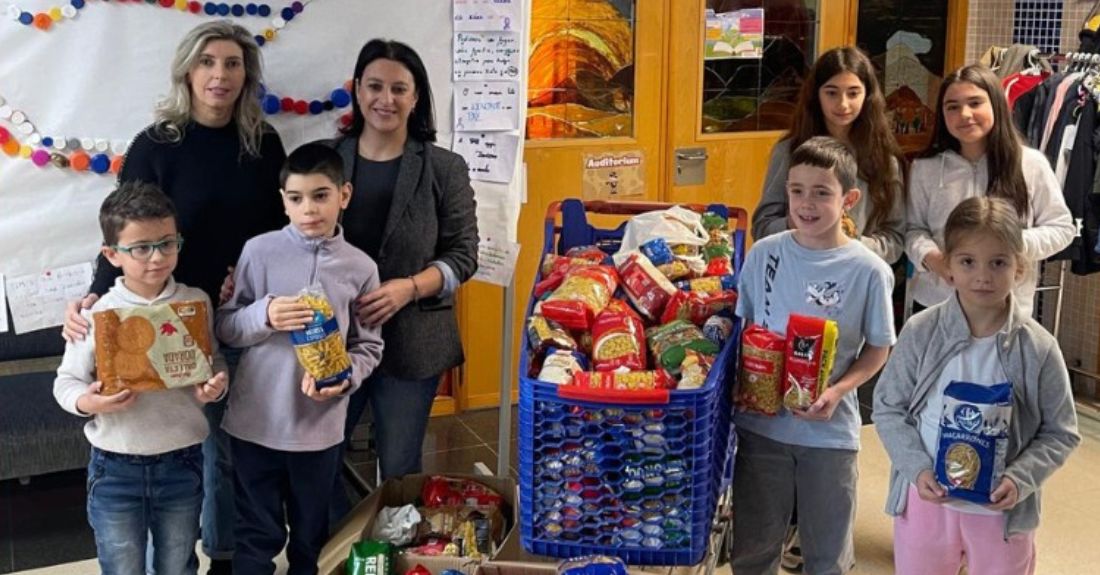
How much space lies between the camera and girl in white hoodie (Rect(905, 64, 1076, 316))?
2.93 m

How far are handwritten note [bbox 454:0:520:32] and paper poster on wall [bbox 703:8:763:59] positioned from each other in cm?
171

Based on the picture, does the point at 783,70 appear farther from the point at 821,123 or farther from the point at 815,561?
the point at 815,561

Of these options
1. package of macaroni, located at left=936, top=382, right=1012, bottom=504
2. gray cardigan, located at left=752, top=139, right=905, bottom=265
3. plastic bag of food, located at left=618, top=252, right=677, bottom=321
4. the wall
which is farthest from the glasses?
the wall

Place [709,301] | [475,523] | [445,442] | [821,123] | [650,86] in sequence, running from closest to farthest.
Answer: [709,301] → [475,523] → [821,123] → [445,442] → [650,86]

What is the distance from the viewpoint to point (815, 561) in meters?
2.52

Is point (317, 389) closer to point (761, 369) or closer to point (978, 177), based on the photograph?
point (761, 369)

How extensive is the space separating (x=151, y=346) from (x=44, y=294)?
690mm

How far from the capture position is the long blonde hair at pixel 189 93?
2666 mm

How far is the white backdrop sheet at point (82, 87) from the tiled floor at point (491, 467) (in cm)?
99

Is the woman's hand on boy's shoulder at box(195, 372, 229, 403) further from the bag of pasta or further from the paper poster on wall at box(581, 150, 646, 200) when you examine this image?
the paper poster on wall at box(581, 150, 646, 200)

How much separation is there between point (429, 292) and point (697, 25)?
2406 mm

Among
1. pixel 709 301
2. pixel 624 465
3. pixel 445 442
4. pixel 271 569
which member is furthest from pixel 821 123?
pixel 445 442

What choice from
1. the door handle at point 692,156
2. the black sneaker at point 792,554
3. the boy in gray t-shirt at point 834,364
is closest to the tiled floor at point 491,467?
the black sneaker at point 792,554

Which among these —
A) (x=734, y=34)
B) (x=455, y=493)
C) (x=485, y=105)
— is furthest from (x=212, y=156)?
(x=734, y=34)
